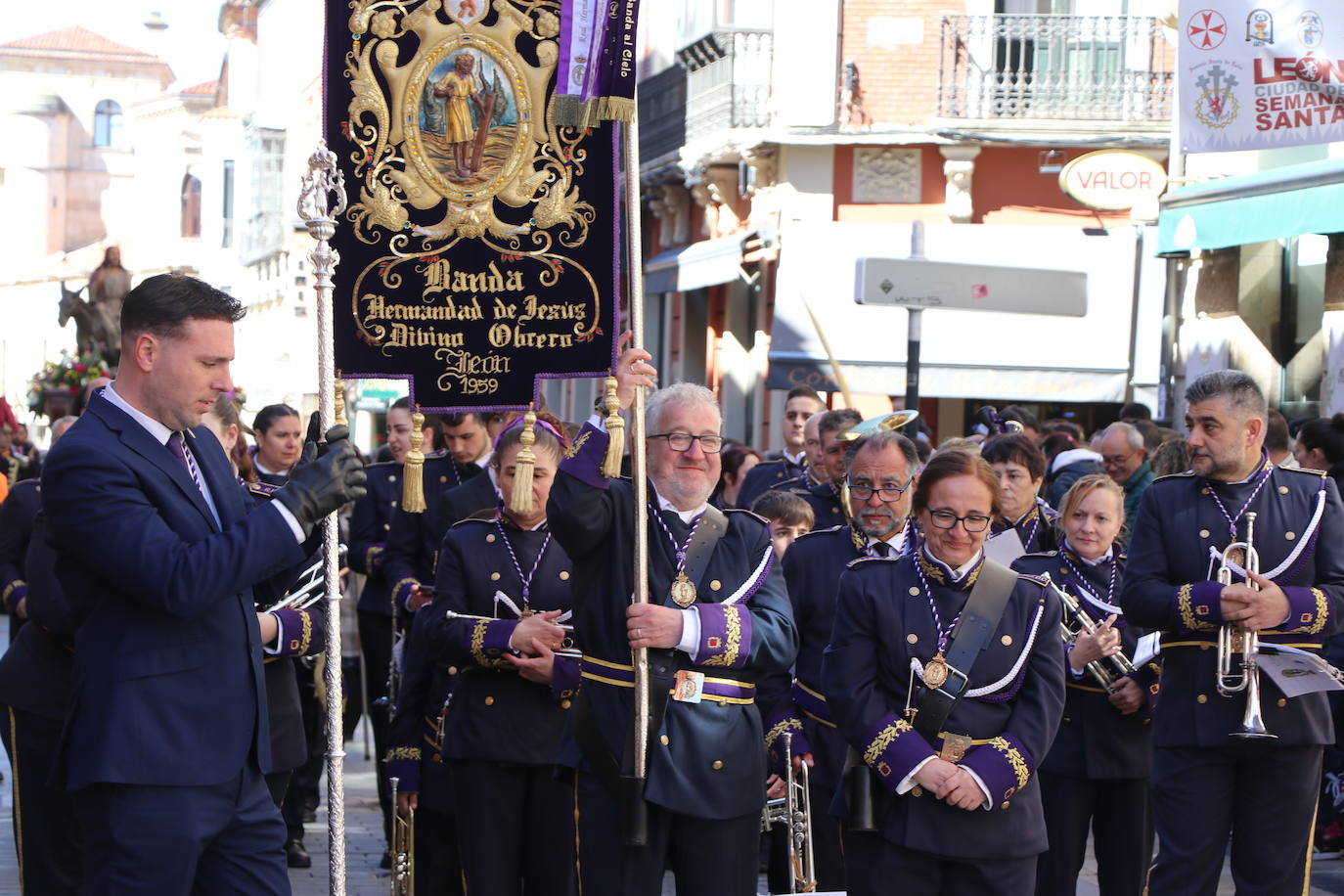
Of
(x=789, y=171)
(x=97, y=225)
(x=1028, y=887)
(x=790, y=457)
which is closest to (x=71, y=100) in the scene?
(x=97, y=225)

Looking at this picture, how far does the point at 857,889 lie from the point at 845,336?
15512 millimetres

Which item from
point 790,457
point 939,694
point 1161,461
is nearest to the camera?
point 939,694

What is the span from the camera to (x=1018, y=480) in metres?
8.20

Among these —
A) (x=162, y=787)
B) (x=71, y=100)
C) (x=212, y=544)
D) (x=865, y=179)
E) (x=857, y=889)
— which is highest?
(x=71, y=100)

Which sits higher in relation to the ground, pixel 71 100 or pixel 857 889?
pixel 71 100

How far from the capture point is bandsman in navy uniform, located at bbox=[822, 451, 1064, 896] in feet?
18.6

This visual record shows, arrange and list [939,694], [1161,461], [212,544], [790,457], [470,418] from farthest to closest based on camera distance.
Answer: [790,457], [470,418], [1161,461], [939,694], [212,544]

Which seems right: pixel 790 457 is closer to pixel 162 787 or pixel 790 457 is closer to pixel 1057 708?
pixel 1057 708

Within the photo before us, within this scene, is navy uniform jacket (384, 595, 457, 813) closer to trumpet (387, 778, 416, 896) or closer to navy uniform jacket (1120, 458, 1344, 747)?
trumpet (387, 778, 416, 896)

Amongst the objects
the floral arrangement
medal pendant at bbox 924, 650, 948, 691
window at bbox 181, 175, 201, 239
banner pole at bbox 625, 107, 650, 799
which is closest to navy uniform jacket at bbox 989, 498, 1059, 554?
medal pendant at bbox 924, 650, 948, 691

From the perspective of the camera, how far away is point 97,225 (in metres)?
96.9

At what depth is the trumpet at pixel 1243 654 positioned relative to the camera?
6785 mm

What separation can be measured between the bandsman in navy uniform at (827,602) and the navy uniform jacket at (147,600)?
8.29ft

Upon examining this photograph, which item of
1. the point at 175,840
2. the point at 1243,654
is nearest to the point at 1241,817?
the point at 1243,654
